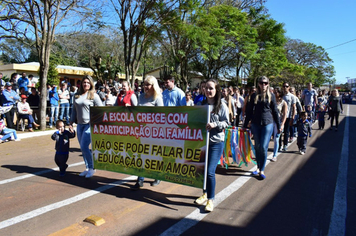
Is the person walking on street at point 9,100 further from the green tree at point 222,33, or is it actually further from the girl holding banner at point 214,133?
the green tree at point 222,33

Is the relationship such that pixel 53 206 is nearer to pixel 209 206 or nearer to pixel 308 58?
pixel 209 206

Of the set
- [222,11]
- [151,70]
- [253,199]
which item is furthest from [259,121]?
[151,70]

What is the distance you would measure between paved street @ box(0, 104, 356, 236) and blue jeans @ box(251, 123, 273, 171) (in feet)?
1.39

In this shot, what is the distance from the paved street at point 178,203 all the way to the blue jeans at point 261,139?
422 millimetres

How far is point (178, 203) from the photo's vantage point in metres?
4.10

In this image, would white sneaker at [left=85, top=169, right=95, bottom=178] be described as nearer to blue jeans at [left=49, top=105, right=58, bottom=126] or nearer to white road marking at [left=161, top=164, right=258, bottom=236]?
white road marking at [left=161, top=164, right=258, bottom=236]

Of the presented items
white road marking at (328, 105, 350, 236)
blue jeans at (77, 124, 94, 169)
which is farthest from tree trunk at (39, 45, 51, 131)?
white road marking at (328, 105, 350, 236)

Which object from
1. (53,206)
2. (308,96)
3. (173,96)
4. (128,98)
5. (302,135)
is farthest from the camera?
(308,96)

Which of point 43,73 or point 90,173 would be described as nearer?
point 90,173

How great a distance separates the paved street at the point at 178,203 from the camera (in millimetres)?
3355

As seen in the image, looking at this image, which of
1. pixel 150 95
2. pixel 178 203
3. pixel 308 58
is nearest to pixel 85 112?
pixel 150 95

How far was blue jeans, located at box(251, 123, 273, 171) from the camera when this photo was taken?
16.9 feet

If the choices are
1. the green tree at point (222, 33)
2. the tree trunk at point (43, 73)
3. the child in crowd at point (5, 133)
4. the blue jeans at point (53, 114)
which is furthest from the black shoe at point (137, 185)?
the green tree at point (222, 33)

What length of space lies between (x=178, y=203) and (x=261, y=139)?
6.94 feet
